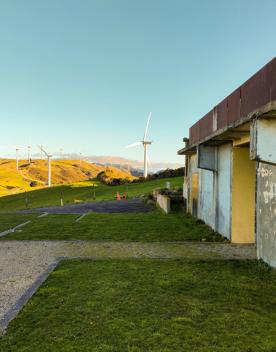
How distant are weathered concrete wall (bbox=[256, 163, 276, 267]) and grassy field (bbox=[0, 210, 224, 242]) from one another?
3.89 metres

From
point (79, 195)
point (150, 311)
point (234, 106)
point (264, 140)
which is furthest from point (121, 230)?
point (79, 195)

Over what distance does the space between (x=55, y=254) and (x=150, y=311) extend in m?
5.62

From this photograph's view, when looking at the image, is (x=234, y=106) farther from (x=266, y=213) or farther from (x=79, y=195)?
(x=79, y=195)

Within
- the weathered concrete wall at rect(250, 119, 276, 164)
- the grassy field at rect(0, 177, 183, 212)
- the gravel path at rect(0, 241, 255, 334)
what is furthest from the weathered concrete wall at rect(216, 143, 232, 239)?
the grassy field at rect(0, 177, 183, 212)

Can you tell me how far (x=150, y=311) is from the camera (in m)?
5.87

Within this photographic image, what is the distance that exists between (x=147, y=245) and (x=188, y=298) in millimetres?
5791

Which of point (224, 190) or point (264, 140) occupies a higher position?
point (264, 140)

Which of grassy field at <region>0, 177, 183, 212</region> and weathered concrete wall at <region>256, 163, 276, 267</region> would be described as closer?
weathered concrete wall at <region>256, 163, 276, 267</region>

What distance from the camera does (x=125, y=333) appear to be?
5.02 meters

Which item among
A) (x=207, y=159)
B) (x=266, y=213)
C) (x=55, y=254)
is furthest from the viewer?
(x=207, y=159)

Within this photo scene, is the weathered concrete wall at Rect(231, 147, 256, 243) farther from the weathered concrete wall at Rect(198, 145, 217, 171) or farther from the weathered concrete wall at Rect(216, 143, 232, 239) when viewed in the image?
the weathered concrete wall at Rect(198, 145, 217, 171)

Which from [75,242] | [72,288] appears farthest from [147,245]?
[72,288]

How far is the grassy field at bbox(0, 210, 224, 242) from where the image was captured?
13.9m

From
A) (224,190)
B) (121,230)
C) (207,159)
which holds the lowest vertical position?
(121,230)
